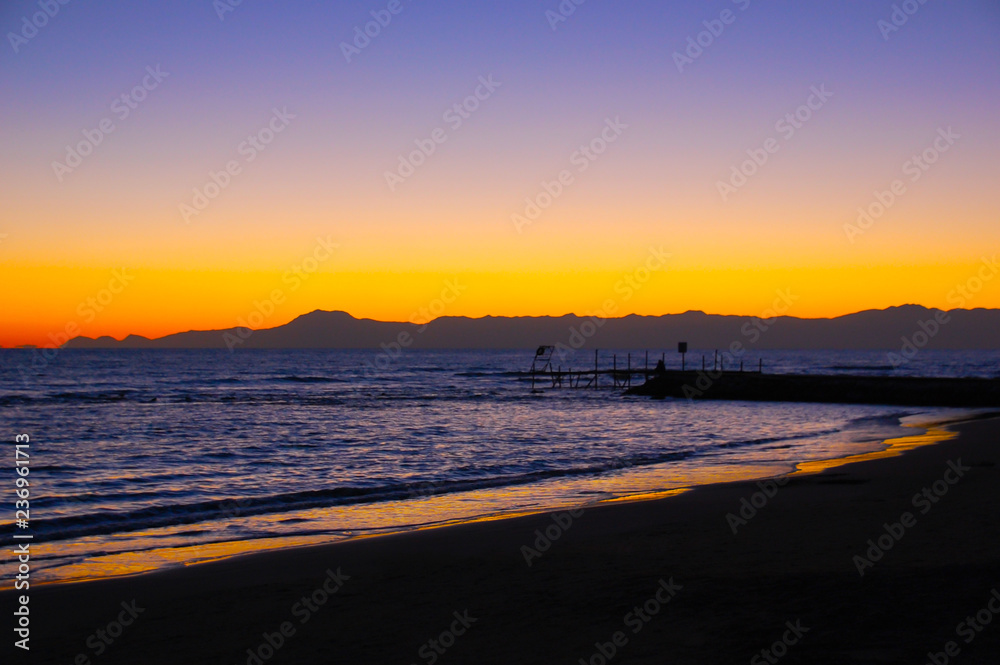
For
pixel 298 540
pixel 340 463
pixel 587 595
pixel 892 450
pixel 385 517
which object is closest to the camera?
pixel 587 595

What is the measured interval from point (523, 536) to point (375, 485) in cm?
714

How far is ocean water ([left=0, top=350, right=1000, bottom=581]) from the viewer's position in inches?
489

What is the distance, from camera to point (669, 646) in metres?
5.89

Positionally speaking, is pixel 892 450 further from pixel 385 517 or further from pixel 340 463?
pixel 385 517

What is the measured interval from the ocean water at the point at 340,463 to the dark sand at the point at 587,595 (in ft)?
7.07

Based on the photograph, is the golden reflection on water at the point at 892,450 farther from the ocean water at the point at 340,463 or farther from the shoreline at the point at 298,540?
the ocean water at the point at 340,463

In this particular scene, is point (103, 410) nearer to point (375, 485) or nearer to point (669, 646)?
point (375, 485)

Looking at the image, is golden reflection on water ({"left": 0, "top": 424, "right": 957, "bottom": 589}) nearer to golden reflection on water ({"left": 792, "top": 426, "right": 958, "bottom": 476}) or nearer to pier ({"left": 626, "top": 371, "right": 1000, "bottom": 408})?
golden reflection on water ({"left": 792, "top": 426, "right": 958, "bottom": 476})

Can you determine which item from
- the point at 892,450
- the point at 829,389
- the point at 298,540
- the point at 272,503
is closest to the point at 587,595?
the point at 298,540

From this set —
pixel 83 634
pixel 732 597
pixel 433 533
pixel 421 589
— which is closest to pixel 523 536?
pixel 433 533

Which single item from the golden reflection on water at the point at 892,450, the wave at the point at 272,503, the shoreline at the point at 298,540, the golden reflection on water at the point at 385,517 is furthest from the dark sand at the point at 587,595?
the golden reflection on water at the point at 892,450

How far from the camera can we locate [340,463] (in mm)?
21016

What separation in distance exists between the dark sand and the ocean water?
7.07 ft

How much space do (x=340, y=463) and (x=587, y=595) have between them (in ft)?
47.7
